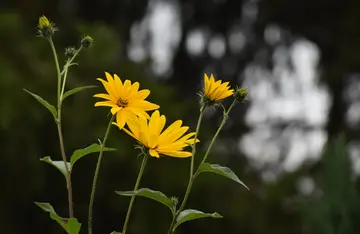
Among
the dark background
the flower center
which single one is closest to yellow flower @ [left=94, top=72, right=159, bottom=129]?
the flower center

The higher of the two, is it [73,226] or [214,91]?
[214,91]

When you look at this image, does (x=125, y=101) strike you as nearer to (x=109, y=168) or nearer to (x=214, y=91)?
(x=214, y=91)

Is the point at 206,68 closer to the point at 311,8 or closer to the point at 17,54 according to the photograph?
the point at 311,8

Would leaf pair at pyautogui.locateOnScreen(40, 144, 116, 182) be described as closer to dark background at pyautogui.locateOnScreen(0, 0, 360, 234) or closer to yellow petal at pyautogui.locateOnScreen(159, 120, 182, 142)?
yellow petal at pyautogui.locateOnScreen(159, 120, 182, 142)

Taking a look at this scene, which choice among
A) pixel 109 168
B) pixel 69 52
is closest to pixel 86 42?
pixel 69 52

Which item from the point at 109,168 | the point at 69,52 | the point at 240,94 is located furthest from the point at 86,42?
the point at 109,168

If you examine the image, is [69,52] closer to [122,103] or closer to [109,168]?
[122,103]

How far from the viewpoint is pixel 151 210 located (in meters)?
2.60

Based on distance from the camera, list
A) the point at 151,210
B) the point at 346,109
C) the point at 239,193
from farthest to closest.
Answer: the point at 346,109 → the point at 239,193 → the point at 151,210

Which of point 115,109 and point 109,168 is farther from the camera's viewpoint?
point 109,168

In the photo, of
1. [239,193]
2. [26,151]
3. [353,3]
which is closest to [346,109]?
[353,3]

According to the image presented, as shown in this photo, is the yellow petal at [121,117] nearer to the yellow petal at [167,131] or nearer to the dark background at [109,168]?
the yellow petal at [167,131]

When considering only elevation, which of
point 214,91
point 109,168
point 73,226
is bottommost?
point 109,168

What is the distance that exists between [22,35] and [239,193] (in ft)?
3.35
